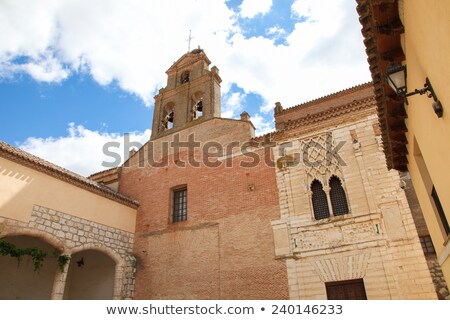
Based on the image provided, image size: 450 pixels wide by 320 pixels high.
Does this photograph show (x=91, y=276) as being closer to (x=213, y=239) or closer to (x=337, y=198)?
(x=213, y=239)

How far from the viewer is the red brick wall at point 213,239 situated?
10.5 m

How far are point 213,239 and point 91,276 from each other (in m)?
5.30

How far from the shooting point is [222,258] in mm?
11086

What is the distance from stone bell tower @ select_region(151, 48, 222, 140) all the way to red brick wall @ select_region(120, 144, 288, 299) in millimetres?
2790

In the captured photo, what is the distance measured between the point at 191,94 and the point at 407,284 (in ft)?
38.5

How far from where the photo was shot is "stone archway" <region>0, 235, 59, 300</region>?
1121 cm

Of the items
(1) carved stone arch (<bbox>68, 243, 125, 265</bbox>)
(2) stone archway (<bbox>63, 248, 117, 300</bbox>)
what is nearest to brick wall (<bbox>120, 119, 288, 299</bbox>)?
(1) carved stone arch (<bbox>68, 243, 125, 265</bbox>)

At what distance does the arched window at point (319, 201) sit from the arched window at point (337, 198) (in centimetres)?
22

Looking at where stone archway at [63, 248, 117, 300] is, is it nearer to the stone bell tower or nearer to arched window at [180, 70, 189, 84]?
the stone bell tower

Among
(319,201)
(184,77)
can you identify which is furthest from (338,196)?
(184,77)

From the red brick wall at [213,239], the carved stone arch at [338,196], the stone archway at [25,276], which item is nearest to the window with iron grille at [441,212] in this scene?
the carved stone arch at [338,196]

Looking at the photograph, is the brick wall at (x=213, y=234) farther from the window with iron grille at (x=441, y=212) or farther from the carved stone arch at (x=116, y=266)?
the window with iron grille at (x=441, y=212)

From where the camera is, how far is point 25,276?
461 inches
